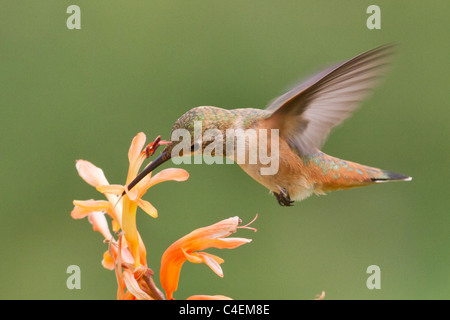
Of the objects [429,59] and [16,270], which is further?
[429,59]

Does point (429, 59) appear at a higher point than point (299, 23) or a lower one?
lower

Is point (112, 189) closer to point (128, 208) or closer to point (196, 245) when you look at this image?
point (128, 208)

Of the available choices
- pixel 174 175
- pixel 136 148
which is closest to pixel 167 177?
pixel 174 175

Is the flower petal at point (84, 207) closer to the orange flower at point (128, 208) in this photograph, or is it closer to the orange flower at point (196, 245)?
the orange flower at point (128, 208)

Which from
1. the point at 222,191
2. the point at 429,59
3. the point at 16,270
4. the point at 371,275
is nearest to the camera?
the point at 371,275

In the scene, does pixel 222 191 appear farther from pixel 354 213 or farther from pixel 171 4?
pixel 171 4

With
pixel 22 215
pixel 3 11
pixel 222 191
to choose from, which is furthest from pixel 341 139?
pixel 3 11

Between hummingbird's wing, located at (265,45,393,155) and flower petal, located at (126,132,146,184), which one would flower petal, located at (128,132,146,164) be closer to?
flower petal, located at (126,132,146,184)
